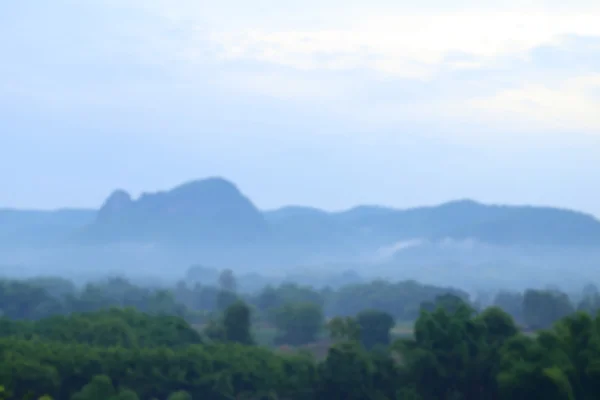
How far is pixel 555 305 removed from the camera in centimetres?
5544

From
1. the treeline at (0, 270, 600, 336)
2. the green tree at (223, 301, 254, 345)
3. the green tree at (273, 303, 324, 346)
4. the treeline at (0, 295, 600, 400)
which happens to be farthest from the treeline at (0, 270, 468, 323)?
the treeline at (0, 295, 600, 400)

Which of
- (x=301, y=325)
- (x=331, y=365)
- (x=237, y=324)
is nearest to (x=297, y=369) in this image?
(x=331, y=365)

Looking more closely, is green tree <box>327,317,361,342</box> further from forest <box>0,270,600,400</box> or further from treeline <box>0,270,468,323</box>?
treeline <box>0,270,468,323</box>

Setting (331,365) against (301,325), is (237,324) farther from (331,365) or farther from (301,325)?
(301,325)

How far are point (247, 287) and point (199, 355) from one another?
117 metres

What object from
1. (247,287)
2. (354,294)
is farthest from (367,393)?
(247,287)

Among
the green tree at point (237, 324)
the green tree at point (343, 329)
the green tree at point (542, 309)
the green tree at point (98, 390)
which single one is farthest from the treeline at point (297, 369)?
the green tree at point (542, 309)

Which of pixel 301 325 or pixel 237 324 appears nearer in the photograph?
pixel 237 324

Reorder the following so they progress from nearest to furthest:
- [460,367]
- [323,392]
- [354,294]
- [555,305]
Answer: [460,367], [323,392], [555,305], [354,294]

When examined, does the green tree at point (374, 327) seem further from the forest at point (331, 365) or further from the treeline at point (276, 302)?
the forest at point (331, 365)

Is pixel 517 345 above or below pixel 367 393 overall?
above

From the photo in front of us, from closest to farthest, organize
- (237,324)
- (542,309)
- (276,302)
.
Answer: (237,324) → (542,309) → (276,302)

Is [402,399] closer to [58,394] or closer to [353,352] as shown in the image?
[353,352]

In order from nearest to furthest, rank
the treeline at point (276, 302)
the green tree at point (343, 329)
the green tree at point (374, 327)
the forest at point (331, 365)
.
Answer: the forest at point (331, 365) → the green tree at point (343, 329) → the green tree at point (374, 327) → the treeline at point (276, 302)
